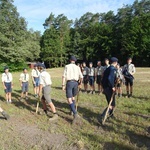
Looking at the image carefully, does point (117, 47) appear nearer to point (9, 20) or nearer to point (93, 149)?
point (9, 20)

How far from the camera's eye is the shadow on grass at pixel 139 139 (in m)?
5.53

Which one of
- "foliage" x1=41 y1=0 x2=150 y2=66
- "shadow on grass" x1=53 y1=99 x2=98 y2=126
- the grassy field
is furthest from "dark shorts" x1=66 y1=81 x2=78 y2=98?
"foliage" x1=41 y1=0 x2=150 y2=66

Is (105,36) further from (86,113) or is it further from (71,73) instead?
(71,73)

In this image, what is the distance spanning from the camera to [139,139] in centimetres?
586

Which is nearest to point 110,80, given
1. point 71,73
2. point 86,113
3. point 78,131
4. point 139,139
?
point 71,73

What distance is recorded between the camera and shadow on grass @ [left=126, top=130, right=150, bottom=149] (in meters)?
5.53

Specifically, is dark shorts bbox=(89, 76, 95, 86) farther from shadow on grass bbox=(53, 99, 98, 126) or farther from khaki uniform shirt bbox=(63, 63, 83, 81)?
khaki uniform shirt bbox=(63, 63, 83, 81)

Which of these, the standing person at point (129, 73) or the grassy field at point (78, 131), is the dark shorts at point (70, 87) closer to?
the grassy field at point (78, 131)

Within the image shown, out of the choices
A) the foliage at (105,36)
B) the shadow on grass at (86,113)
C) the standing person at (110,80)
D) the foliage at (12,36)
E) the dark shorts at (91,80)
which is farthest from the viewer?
the foliage at (105,36)

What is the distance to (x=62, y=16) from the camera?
238ft

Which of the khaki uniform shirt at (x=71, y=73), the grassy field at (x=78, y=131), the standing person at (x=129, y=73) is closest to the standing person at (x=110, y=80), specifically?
the grassy field at (x=78, y=131)

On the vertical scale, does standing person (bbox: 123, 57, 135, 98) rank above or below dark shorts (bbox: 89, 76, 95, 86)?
above

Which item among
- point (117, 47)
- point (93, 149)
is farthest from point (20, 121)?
point (117, 47)

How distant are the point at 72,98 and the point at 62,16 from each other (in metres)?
67.3
